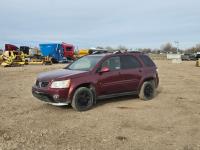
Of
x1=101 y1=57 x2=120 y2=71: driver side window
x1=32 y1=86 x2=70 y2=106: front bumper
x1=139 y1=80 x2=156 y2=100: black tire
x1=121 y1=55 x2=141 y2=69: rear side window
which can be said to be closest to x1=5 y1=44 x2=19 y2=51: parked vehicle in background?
x1=121 y1=55 x2=141 y2=69: rear side window

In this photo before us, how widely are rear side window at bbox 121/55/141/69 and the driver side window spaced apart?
0.20m

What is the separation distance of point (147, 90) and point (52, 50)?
3229cm

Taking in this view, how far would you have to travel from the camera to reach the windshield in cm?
920

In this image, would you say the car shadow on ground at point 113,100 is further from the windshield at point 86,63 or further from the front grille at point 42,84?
the front grille at point 42,84

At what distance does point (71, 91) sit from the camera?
8266mm

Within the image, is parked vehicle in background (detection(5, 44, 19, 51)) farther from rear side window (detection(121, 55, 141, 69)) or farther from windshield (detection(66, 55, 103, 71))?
rear side window (detection(121, 55, 141, 69))

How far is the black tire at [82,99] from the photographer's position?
329 inches

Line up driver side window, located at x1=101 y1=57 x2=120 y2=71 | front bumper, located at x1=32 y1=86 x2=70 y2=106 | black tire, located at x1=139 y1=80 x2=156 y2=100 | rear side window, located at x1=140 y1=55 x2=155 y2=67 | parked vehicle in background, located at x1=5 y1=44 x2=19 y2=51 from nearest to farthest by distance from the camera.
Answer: front bumper, located at x1=32 y1=86 x2=70 y2=106
driver side window, located at x1=101 y1=57 x2=120 y2=71
black tire, located at x1=139 y1=80 x2=156 y2=100
rear side window, located at x1=140 y1=55 x2=155 y2=67
parked vehicle in background, located at x1=5 y1=44 x2=19 y2=51

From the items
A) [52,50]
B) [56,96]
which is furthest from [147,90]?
[52,50]

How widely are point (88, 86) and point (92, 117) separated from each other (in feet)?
4.13

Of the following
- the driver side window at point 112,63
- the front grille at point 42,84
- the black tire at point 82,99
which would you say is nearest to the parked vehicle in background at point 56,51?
the driver side window at point 112,63

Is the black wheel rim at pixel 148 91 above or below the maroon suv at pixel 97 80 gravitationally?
below

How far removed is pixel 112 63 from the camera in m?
9.55

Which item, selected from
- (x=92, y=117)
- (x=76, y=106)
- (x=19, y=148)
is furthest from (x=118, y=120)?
(x=19, y=148)
